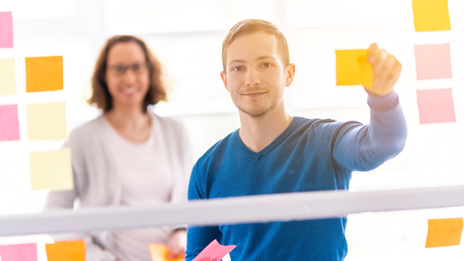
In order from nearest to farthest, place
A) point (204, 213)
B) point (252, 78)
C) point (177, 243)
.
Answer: point (204, 213), point (252, 78), point (177, 243)

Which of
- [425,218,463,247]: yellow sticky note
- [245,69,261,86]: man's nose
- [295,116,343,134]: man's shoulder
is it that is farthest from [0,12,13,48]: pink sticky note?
[425,218,463,247]: yellow sticky note

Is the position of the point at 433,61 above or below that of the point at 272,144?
above

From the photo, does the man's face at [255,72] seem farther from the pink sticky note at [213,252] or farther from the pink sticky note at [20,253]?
the pink sticky note at [20,253]

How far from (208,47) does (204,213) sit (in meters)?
0.38

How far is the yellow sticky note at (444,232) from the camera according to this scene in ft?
2.58

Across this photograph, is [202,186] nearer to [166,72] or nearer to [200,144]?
[200,144]

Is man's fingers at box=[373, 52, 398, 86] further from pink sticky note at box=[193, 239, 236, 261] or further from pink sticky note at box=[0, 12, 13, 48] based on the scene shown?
pink sticky note at box=[0, 12, 13, 48]

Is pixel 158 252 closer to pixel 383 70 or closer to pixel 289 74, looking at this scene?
pixel 289 74

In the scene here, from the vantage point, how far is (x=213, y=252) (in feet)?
2.42

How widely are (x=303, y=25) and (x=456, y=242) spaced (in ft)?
2.07

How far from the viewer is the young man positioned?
0.70 meters

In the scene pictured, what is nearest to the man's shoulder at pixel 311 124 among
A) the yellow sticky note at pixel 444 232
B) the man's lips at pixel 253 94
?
the man's lips at pixel 253 94

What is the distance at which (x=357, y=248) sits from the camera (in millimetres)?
799

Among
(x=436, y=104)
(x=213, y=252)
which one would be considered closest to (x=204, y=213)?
(x=213, y=252)
